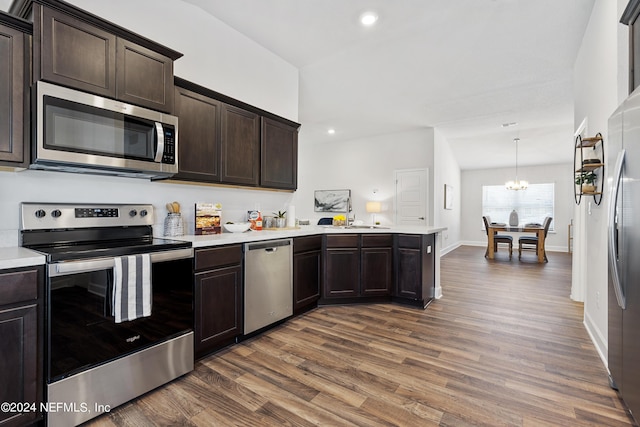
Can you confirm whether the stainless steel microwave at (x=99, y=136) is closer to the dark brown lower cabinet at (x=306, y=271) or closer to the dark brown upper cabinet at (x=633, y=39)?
the dark brown lower cabinet at (x=306, y=271)

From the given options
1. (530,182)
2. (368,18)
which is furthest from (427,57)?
(530,182)

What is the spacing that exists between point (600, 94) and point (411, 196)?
4.00 m

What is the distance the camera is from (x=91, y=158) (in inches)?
72.5

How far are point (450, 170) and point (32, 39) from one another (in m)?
8.20

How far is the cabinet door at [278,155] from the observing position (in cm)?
323

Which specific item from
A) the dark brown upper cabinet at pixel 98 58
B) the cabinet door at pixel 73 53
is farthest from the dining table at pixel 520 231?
the cabinet door at pixel 73 53

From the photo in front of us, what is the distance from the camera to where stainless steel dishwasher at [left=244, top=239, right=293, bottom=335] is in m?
2.57

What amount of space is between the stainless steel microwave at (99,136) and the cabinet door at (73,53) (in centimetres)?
7

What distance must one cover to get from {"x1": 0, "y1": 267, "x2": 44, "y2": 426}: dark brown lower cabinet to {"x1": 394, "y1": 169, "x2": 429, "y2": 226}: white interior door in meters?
6.05

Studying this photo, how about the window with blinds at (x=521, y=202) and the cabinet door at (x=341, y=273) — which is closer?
the cabinet door at (x=341, y=273)

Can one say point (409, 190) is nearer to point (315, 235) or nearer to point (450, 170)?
point (450, 170)

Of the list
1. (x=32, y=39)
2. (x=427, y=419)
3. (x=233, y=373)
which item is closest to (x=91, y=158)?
(x=32, y=39)

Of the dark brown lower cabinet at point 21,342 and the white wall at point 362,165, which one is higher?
the white wall at point 362,165

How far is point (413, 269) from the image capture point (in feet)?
11.6
